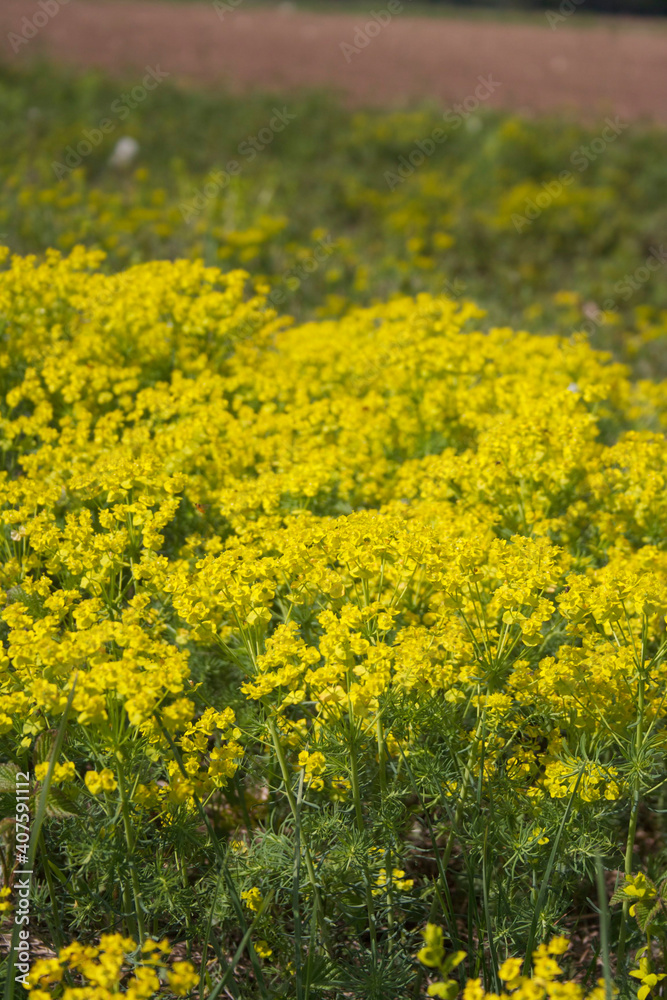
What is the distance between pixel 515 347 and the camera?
424 centimetres

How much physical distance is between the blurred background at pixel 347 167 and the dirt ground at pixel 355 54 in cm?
12

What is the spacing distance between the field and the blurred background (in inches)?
62.2

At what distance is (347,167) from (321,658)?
992 cm

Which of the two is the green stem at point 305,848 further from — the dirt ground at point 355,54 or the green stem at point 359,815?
the dirt ground at point 355,54

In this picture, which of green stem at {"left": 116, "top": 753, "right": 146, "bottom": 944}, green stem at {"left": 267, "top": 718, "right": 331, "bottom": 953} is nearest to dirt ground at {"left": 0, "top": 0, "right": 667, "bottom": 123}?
green stem at {"left": 267, "top": 718, "right": 331, "bottom": 953}

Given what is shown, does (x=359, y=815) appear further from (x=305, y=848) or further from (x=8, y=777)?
(x=8, y=777)

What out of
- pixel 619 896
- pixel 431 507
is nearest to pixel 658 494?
pixel 431 507

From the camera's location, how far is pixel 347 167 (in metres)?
11.2

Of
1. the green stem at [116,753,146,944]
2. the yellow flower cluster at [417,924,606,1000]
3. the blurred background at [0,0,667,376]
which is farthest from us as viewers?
the blurred background at [0,0,667,376]

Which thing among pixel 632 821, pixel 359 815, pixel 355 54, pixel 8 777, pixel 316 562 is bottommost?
pixel 632 821

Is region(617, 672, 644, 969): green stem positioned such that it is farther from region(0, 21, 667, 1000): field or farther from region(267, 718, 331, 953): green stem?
region(267, 718, 331, 953): green stem

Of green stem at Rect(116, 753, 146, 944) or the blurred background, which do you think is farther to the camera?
the blurred background

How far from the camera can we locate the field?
2.12 meters

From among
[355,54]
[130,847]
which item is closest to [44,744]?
[130,847]
